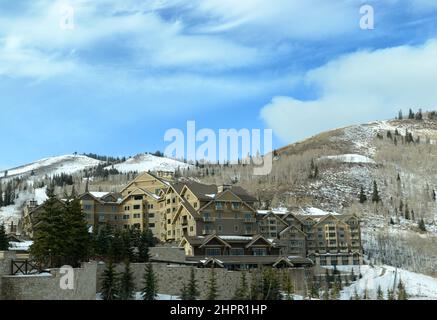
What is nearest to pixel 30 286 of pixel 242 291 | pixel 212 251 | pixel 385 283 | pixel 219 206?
pixel 242 291

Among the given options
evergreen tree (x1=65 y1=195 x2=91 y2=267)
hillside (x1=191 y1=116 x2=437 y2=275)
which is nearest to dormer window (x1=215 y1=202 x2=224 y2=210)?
evergreen tree (x1=65 y1=195 x2=91 y2=267)

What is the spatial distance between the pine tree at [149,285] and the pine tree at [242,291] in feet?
23.6

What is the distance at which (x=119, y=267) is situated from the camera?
154ft

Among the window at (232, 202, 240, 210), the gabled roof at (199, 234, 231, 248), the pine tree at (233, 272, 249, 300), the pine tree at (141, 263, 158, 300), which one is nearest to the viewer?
the pine tree at (141, 263, 158, 300)

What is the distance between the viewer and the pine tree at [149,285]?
4575cm

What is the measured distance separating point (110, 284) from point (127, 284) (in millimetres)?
1988

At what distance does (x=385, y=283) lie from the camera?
236 ft

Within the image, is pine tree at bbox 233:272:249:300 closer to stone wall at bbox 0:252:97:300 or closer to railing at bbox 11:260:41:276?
stone wall at bbox 0:252:97:300

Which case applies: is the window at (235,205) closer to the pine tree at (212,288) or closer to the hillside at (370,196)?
the pine tree at (212,288)

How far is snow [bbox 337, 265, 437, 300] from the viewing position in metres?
68.1

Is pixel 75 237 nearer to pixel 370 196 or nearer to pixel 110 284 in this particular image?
pixel 110 284

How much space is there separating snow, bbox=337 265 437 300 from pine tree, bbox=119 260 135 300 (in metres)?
26.7
